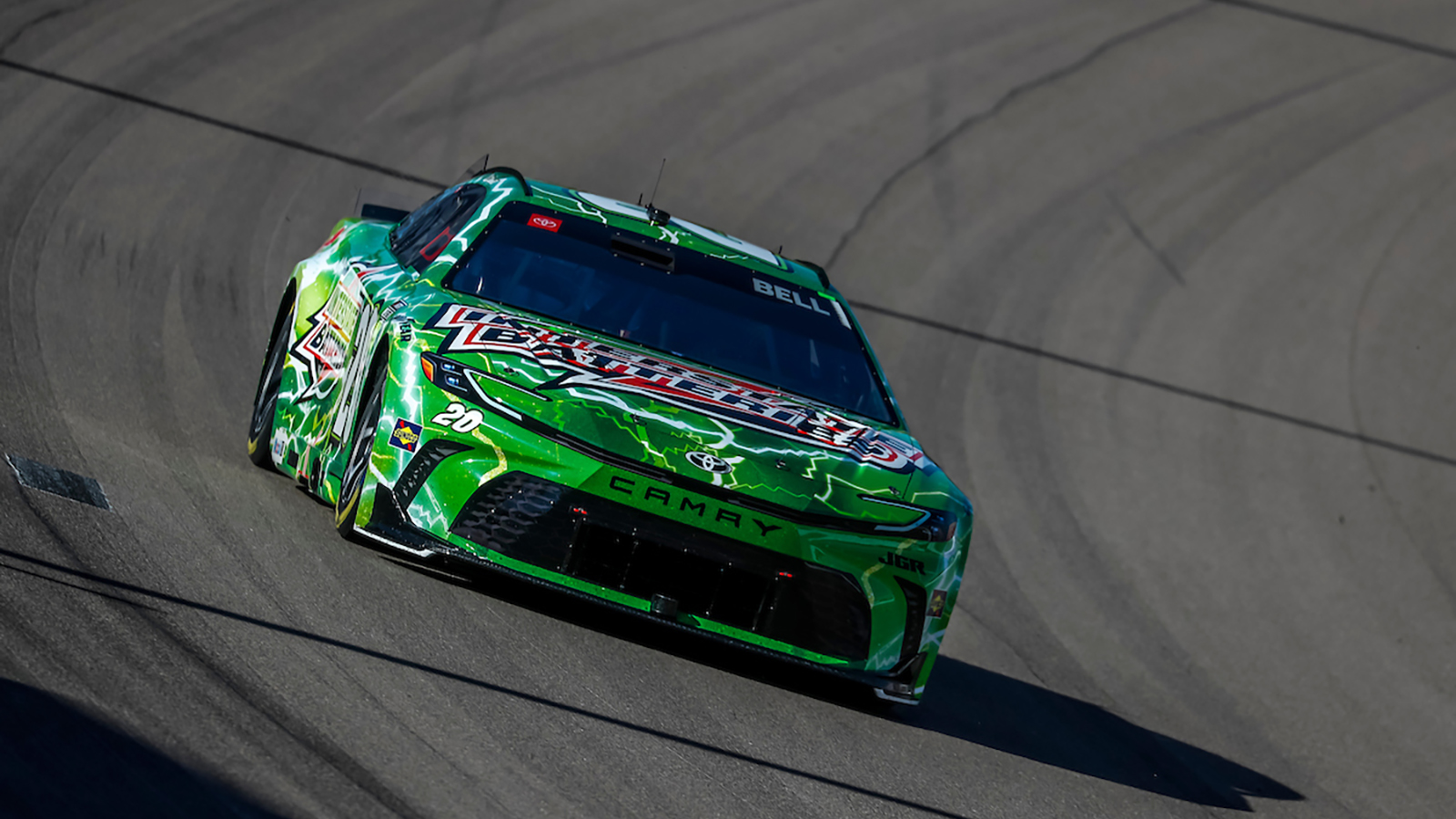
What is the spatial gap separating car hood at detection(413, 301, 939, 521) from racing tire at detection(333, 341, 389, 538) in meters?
0.23

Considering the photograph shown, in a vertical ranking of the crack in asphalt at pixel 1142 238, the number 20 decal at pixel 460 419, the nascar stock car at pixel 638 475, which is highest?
the number 20 decal at pixel 460 419

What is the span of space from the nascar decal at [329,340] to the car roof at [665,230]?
0.88 metres

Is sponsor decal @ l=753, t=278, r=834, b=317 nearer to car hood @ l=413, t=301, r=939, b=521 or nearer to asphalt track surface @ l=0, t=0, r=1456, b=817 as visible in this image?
car hood @ l=413, t=301, r=939, b=521

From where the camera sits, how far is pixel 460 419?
5156 millimetres

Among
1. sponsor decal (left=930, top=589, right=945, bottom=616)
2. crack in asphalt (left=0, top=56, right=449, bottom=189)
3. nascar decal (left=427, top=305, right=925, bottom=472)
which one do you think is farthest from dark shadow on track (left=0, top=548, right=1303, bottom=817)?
crack in asphalt (left=0, top=56, right=449, bottom=189)

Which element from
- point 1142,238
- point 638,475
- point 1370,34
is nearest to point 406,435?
point 638,475

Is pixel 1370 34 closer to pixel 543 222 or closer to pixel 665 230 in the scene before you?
pixel 665 230

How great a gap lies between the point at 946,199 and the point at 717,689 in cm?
1121

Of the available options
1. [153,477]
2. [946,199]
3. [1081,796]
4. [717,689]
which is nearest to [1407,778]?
[1081,796]

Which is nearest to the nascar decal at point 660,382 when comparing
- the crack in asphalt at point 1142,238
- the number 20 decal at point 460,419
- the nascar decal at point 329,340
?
the number 20 decal at point 460,419

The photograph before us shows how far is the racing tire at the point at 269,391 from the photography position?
698 centimetres

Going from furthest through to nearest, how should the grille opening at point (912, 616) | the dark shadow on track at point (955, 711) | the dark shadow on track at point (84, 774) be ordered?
the grille opening at point (912, 616), the dark shadow on track at point (955, 711), the dark shadow on track at point (84, 774)

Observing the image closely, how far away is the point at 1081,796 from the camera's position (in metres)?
5.51

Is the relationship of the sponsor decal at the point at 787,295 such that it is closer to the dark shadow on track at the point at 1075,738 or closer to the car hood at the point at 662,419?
the car hood at the point at 662,419
